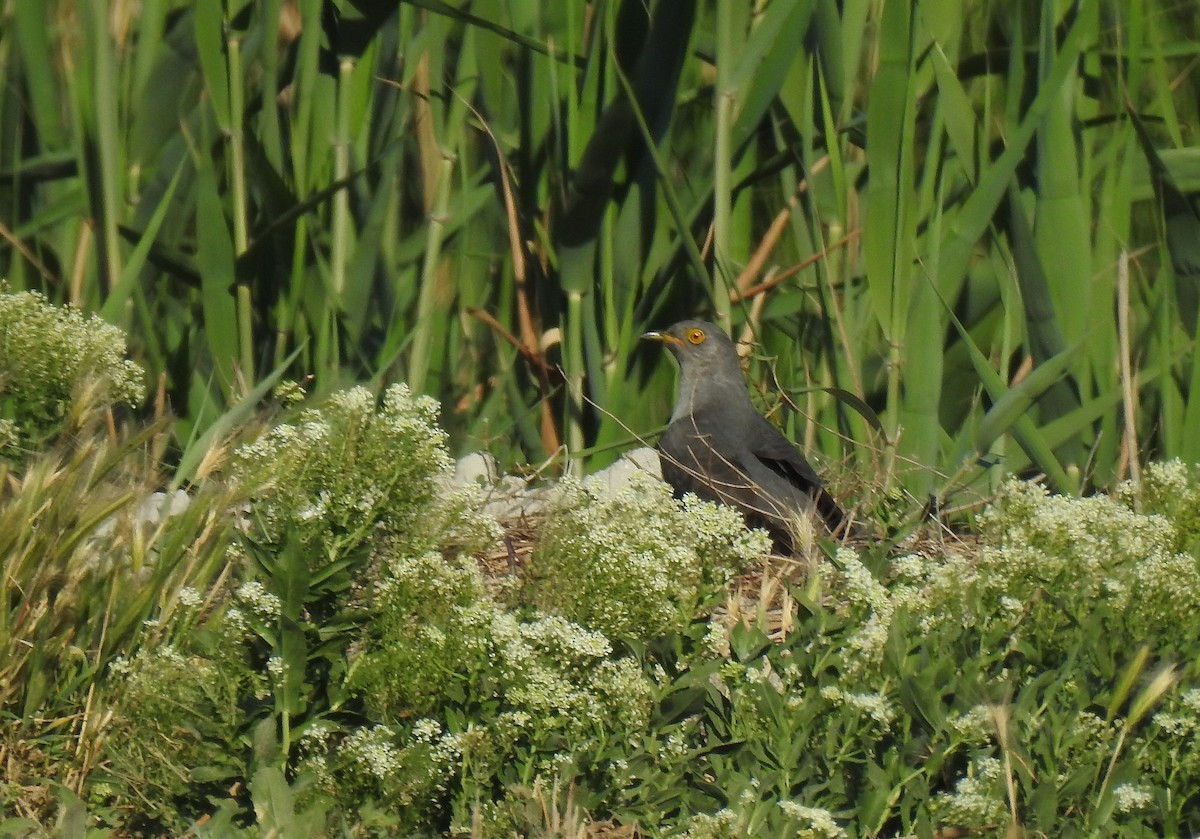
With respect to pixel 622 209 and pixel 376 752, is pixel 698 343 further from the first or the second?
pixel 376 752

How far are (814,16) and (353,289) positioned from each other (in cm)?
143

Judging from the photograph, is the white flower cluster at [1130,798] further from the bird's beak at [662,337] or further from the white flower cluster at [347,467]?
the bird's beak at [662,337]

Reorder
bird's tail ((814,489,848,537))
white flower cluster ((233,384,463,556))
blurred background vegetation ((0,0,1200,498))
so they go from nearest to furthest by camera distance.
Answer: white flower cluster ((233,384,463,556)), blurred background vegetation ((0,0,1200,498)), bird's tail ((814,489,848,537))

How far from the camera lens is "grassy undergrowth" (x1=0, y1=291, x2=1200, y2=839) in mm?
2391

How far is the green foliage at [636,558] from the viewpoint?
8.28ft

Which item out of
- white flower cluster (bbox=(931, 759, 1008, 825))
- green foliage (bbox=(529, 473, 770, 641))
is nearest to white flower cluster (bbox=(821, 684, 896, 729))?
white flower cluster (bbox=(931, 759, 1008, 825))

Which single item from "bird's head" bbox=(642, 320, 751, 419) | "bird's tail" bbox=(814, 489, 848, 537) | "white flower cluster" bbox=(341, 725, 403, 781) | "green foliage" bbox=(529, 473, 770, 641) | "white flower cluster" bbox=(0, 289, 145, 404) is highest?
"white flower cluster" bbox=(0, 289, 145, 404)

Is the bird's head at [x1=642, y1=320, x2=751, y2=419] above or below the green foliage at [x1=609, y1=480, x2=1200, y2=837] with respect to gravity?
below

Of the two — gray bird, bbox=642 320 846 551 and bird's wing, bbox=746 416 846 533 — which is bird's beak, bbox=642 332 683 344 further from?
bird's wing, bbox=746 416 846 533

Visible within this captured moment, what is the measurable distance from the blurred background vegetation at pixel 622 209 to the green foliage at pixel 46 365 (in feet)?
3.16

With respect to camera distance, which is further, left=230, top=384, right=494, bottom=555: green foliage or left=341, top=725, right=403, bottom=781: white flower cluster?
left=230, top=384, right=494, bottom=555: green foliage

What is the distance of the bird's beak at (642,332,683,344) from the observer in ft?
15.2

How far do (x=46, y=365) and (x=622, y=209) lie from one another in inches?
75.2

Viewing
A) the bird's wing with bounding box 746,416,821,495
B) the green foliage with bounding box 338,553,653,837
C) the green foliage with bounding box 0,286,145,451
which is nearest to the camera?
the green foliage with bounding box 338,553,653,837
